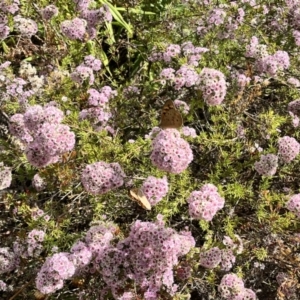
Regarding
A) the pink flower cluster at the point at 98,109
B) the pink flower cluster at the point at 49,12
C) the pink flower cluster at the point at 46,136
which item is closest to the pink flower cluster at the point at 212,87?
the pink flower cluster at the point at 98,109

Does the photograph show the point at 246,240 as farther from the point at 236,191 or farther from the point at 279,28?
the point at 279,28

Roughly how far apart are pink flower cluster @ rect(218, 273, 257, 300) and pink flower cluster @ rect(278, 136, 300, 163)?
0.88 m

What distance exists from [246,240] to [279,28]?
217 centimetres

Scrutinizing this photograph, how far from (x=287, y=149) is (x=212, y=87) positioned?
0.68 meters

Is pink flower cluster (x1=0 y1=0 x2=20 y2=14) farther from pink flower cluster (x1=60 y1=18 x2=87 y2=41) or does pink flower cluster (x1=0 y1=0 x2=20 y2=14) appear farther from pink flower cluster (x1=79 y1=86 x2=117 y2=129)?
pink flower cluster (x1=79 y1=86 x2=117 y2=129)

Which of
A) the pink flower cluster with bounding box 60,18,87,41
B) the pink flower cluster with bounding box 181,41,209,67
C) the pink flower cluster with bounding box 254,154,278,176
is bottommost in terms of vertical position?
the pink flower cluster with bounding box 254,154,278,176

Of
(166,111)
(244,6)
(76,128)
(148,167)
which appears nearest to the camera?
(166,111)

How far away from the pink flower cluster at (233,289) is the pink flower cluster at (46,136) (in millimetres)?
1250

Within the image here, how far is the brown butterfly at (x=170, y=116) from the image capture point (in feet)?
9.30

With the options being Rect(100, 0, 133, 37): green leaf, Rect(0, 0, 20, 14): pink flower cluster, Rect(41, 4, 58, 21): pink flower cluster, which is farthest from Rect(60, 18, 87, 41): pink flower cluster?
Rect(100, 0, 133, 37): green leaf

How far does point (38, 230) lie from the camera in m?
3.44

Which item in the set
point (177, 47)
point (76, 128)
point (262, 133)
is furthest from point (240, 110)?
point (76, 128)

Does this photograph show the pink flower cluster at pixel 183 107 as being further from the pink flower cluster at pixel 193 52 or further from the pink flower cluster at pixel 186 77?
the pink flower cluster at pixel 193 52

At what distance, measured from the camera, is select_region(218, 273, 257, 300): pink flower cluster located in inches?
127
